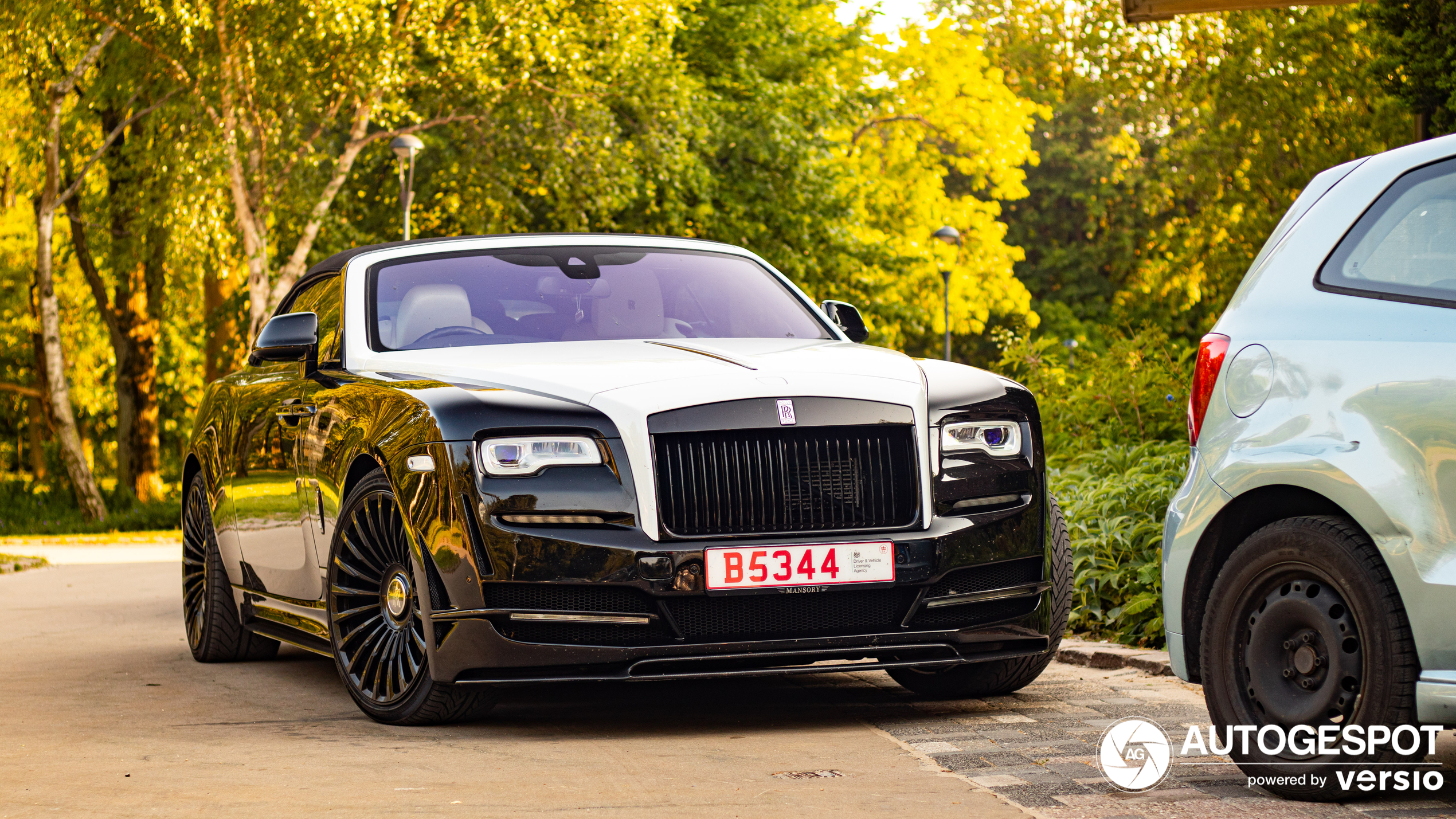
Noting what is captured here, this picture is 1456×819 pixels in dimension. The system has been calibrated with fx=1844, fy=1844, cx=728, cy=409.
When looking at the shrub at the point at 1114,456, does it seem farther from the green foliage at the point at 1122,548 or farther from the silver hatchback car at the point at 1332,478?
the silver hatchback car at the point at 1332,478

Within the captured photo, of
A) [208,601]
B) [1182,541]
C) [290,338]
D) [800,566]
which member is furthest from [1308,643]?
[208,601]

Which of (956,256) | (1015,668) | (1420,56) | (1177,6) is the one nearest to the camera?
(1015,668)

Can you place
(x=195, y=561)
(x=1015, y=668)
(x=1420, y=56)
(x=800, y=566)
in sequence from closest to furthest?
(x=800, y=566)
(x=1015, y=668)
(x=195, y=561)
(x=1420, y=56)

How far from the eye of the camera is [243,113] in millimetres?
24734

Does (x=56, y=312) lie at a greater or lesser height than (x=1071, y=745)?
greater

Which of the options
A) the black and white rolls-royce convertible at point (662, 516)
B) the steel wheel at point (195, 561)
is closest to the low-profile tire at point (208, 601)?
the steel wheel at point (195, 561)

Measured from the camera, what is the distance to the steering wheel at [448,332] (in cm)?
686

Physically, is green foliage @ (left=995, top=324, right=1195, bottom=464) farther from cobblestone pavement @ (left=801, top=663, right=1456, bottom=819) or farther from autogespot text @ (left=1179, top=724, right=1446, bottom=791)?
autogespot text @ (left=1179, top=724, right=1446, bottom=791)

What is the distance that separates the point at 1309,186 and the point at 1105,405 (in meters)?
6.42

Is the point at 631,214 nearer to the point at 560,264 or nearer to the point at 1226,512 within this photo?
the point at 560,264

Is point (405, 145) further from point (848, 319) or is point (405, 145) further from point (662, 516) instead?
point (662, 516)

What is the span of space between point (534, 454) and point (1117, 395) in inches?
256

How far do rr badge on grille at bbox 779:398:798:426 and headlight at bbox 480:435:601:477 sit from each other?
59 centimetres

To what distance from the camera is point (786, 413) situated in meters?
5.82
